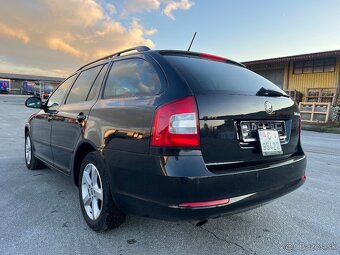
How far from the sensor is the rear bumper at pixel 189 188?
196 centimetres

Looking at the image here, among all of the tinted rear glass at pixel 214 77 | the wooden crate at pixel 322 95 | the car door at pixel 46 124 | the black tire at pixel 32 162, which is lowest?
the black tire at pixel 32 162

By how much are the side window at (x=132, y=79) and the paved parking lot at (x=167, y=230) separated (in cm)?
129

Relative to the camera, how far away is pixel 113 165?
240 cm

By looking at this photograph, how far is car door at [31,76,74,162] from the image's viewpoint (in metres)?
3.97

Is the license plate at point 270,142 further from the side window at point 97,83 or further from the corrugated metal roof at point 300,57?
the corrugated metal roof at point 300,57

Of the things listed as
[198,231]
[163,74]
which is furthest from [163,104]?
[198,231]

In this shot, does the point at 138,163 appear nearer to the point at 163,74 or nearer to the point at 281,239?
the point at 163,74

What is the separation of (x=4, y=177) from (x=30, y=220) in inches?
73.9

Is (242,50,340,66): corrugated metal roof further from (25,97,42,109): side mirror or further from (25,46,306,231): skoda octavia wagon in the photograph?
(25,97,42,109): side mirror

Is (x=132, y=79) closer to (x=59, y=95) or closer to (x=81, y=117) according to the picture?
(x=81, y=117)

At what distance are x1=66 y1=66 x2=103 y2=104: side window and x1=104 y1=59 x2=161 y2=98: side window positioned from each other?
0.45m

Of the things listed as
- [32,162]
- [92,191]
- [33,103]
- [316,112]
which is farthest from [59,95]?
[316,112]

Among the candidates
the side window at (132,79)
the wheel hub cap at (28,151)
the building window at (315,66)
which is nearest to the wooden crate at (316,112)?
the building window at (315,66)

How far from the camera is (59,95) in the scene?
418 centimetres
